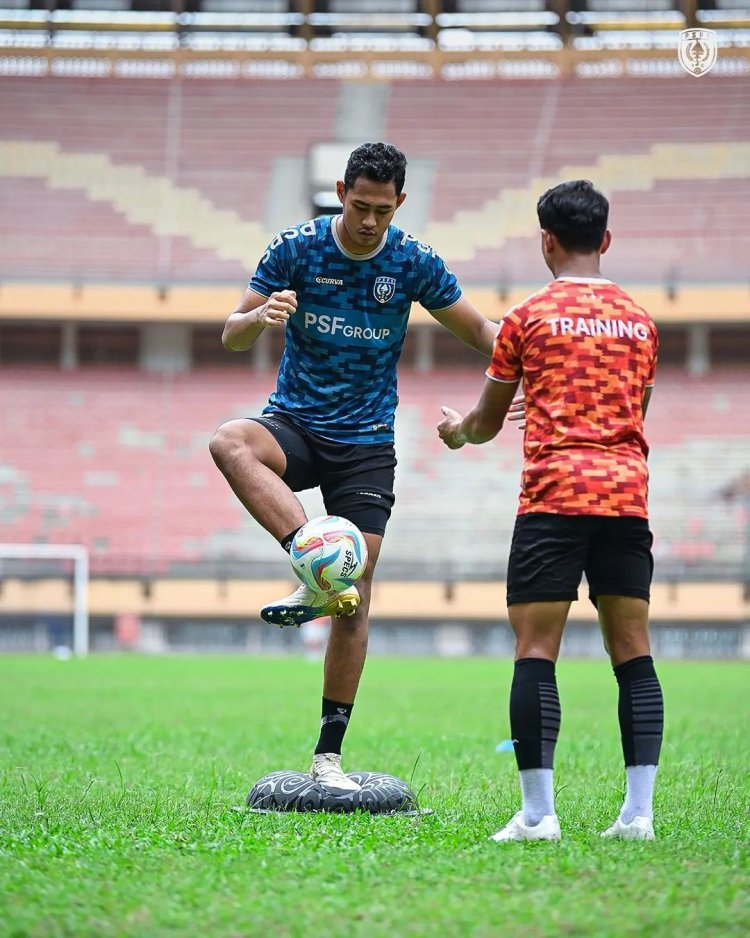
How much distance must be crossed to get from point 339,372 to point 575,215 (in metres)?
1.49

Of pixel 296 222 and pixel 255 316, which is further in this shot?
pixel 296 222

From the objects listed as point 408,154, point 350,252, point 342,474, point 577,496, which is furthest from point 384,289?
point 408,154

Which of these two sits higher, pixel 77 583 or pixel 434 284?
pixel 434 284

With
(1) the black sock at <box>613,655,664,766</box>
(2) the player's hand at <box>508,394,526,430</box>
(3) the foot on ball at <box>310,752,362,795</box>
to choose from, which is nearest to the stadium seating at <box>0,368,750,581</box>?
(3) the foot on ball at <box>310,752,362,795</box>

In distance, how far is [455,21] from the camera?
104ft

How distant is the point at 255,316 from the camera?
4.82m

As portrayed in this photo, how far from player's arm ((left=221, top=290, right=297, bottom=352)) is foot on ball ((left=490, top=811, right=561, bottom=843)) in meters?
1.94

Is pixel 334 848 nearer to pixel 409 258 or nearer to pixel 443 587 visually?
pixel 409 258

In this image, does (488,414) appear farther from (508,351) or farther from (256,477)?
(256,477)

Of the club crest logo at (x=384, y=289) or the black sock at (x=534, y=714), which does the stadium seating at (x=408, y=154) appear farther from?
the black sock at (x=534, y=714)

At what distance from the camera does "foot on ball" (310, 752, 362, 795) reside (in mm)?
4797

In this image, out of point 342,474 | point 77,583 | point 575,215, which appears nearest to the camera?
point 575,215

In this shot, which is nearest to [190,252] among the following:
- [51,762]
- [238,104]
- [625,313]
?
[238,104]

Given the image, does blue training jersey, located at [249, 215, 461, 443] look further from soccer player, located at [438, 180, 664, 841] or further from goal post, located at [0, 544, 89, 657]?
goal post, located at [0, 544, 89, 657]
